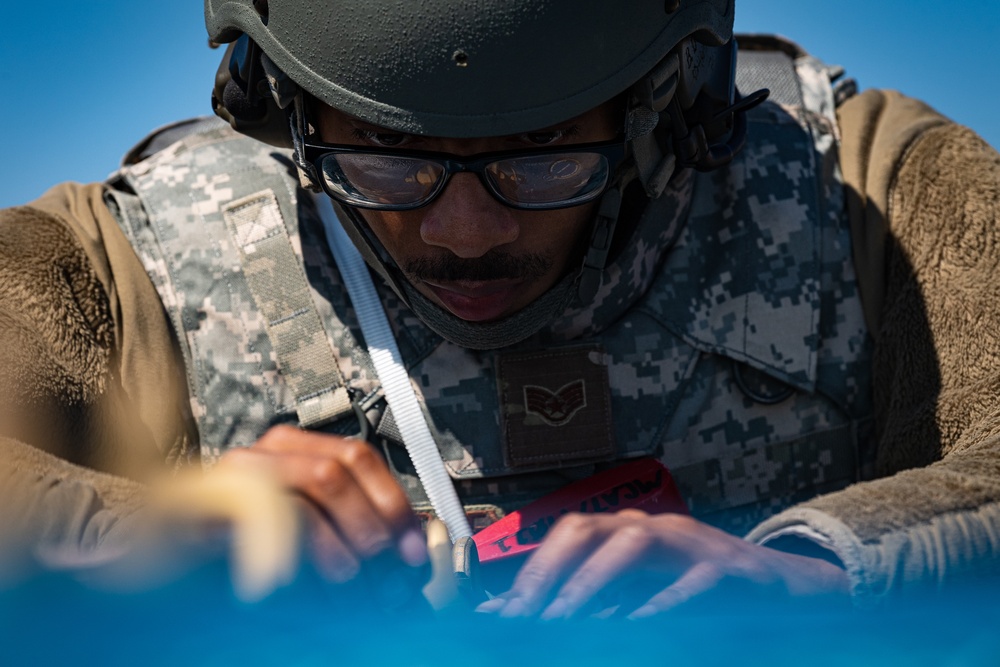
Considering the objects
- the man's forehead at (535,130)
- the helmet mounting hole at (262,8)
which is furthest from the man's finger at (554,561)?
the helmet mounting hole at (262,8)

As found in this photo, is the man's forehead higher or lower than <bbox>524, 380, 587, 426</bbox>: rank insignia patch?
higher

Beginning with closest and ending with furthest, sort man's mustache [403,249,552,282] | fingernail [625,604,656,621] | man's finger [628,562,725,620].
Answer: fingernail [625,604,656,621] → man's finger [628,562,725,620] → man's mustache [403,249,552,282]

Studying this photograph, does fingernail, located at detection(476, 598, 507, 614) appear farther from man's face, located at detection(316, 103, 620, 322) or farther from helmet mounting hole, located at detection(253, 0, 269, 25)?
helmet mounting hole, located at detection(253, 0, 269, 25)

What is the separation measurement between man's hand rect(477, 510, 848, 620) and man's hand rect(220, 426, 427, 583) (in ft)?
0.48

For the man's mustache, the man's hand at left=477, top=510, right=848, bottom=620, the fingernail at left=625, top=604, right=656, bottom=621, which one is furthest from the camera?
the man's mustache

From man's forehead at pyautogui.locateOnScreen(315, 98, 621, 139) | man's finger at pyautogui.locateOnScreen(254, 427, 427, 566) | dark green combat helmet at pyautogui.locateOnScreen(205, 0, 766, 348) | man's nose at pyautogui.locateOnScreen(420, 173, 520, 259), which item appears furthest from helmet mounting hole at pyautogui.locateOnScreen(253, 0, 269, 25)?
man's finger at pyautogui.locateOnScreen(254, 427, 427, 566)

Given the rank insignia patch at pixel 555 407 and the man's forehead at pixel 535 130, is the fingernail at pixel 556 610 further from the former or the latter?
the rank insignia patch at pixel 555 407

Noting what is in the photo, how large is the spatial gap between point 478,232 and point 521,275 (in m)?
0.14

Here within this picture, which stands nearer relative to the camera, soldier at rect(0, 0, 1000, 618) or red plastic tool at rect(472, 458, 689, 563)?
soldier at rect(0, 0, 1000, 618)

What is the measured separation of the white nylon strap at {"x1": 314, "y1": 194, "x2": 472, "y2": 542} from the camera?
1.96 m

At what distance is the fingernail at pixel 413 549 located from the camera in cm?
115

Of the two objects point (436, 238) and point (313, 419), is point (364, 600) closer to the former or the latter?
point (436, 238)

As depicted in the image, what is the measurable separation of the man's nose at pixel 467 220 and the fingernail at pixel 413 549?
54 centimetres

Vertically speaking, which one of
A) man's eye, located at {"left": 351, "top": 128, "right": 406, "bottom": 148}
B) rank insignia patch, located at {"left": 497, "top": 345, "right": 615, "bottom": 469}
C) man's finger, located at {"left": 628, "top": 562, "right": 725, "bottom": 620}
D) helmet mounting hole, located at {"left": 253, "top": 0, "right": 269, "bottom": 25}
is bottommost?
rank insignia patch, located at {"left": 497, "top": 345, "right": 615, "bottom": 469}
